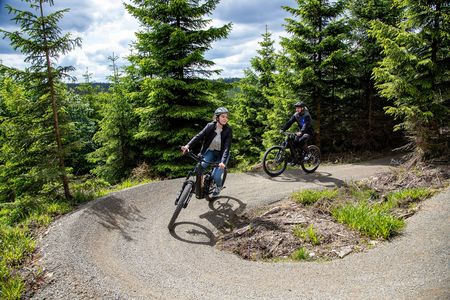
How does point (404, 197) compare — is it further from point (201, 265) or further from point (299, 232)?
point (201, 265)

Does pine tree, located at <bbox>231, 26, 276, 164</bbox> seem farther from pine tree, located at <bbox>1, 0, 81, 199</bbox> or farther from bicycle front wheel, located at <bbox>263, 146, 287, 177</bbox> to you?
pine tree, located at <bbox>1, 0, 81, 199</bbox>

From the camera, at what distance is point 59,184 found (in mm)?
8641

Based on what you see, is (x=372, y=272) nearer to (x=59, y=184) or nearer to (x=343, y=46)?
(x=59, y=184)

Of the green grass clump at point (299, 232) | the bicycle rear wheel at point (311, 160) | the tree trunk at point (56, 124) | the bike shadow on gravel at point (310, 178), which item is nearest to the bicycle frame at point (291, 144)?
the bicycle rear wheel at point (311, 160)

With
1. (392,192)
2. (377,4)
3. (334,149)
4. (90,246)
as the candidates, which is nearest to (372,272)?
(392,192)

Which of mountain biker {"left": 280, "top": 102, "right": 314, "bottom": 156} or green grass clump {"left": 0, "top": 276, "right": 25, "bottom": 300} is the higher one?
mountain biker {"left": 280, "top": 102, "right": 314, "bottom": 156}

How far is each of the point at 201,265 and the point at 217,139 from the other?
3.42m

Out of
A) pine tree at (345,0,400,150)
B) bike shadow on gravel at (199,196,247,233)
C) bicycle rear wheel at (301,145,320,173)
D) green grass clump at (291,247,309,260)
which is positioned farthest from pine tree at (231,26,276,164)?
green grass clump at (291,247,309,260)

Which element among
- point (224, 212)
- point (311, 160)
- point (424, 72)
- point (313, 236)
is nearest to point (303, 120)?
point (311, 160)

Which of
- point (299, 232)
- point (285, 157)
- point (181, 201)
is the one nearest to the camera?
point (299, 232)

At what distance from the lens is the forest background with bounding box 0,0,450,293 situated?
309 inches

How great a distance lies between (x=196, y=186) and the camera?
760cm

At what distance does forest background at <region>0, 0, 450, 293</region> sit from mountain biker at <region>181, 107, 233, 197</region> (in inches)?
142

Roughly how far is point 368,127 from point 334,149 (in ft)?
6.98
